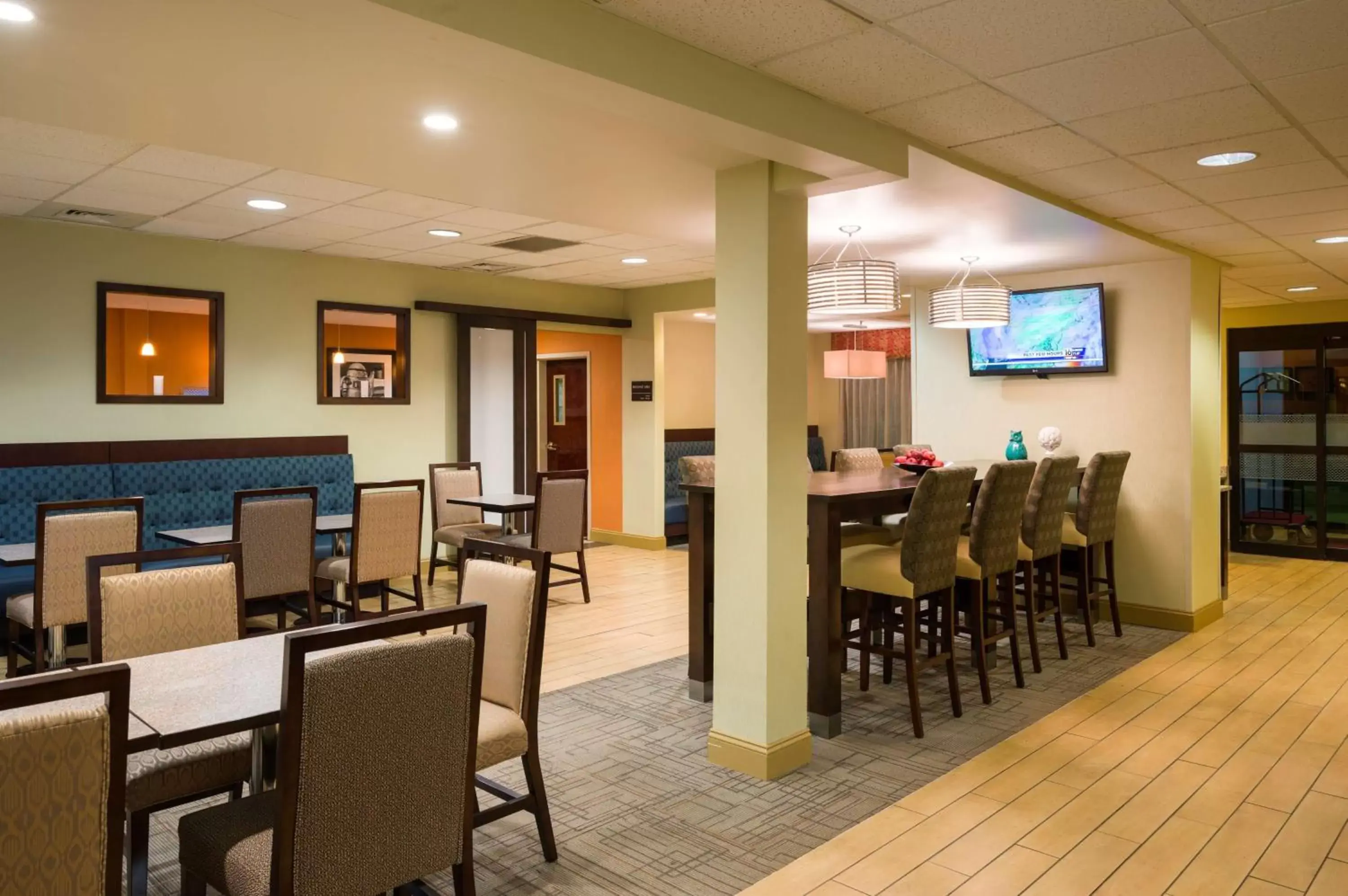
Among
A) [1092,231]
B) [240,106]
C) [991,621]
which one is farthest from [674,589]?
[240,106]

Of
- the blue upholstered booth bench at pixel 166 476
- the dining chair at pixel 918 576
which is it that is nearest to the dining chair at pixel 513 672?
the dining chair at pixel 918 576

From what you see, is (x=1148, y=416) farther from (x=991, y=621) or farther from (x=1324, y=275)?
(x=1324, y=275)

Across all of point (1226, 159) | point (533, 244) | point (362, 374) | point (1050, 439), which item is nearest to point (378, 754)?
point (1226, 159)

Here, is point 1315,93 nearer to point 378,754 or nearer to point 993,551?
point 993,551

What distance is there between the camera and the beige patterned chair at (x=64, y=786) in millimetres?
1371

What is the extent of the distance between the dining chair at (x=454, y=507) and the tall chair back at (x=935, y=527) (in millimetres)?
3841

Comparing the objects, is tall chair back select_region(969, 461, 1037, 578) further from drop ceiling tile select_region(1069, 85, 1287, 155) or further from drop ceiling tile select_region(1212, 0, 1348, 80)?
drop ceiling tile select_region(1212, 0, 1348, 80)

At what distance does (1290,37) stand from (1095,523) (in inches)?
135

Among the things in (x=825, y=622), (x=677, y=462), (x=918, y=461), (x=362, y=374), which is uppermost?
(x=362, y=374)

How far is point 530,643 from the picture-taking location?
2.63 m

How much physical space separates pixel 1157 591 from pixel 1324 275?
318 centimetres

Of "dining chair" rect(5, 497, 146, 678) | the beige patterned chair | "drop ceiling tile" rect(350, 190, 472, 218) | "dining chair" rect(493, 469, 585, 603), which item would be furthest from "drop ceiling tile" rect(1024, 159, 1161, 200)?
Answer: "dining chair" rect(5, 497, 146, 678)

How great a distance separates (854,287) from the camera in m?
4.62

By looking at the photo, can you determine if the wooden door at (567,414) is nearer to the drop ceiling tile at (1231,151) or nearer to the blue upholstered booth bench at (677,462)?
the blue upholstered booth bench at (677,462)
